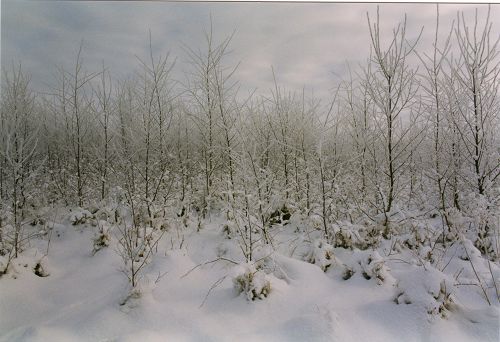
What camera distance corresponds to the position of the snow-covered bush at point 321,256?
3.67 meters

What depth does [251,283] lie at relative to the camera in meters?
3.07

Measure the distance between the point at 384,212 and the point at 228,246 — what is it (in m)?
1.92

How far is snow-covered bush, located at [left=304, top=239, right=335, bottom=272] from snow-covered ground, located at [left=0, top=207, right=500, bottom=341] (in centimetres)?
1

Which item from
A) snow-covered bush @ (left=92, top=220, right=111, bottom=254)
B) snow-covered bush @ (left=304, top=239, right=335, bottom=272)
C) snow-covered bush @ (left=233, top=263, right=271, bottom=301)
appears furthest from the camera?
snow-covered bush @ (left=92, top=220, right=111, bottom=254)

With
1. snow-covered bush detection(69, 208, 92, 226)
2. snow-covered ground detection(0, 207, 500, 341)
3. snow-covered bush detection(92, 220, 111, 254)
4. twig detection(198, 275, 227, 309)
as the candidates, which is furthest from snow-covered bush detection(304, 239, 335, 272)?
snow-covered bush detection(69, 208, 92, 226)

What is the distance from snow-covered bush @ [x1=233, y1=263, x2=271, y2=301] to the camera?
3053mm

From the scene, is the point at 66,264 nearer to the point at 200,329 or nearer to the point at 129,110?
the point at 200,329

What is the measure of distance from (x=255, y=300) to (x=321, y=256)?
0.98 meters

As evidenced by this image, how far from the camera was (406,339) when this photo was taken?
2.73m

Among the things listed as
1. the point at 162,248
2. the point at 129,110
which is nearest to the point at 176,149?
the point at 129,110

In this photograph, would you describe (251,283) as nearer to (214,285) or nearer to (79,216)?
(214,285)

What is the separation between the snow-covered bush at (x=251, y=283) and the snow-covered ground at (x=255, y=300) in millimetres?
29

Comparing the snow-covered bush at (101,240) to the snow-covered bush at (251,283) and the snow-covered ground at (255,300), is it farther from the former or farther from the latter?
the snow-covered bush at (251,283)

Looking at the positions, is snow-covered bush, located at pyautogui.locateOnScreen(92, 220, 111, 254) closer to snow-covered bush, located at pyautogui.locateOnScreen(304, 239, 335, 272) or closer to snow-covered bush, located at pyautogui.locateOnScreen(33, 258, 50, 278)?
snow-covered bush, located at pyautogui.locateOnScreen(33, 258, 50, 278)
